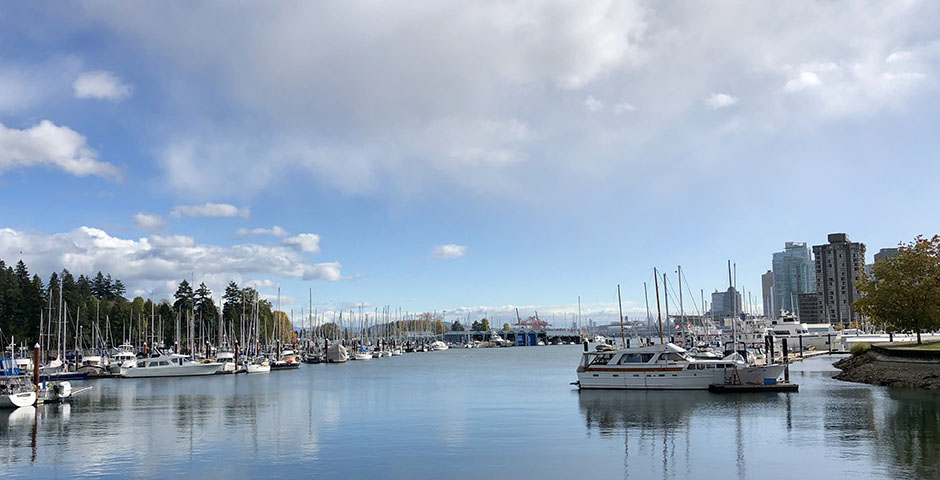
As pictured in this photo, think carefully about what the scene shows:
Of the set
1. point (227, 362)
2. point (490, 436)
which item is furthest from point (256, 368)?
point (490, 436)

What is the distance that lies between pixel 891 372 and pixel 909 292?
10.2 m

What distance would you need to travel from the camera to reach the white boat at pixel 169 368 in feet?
318

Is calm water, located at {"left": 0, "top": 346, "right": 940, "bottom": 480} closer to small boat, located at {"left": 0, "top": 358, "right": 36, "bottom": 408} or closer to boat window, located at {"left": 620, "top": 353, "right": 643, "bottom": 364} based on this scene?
small boat, located at {"left": 0, "top": 358, "right": 36, "bottom": 408}

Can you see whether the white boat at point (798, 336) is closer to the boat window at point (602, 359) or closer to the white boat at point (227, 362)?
the boat window at point (602, 359)

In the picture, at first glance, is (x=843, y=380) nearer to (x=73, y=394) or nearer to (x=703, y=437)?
(x=703, y=437)

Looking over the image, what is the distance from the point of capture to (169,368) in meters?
98.1

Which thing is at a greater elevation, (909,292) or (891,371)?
(909,292)

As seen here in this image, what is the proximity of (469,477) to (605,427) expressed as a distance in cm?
1546

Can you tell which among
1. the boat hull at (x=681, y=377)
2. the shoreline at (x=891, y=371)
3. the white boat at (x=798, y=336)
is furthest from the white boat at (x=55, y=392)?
the white boat at (x=798, y=336)

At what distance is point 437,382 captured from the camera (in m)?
84.1

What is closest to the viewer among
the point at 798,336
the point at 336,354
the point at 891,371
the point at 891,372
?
the point at 891,372

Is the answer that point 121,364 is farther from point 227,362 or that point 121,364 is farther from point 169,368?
point 227,362

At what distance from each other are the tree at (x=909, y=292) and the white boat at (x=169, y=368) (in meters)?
80.7

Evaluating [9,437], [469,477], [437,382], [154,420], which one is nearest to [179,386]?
[437,382]
